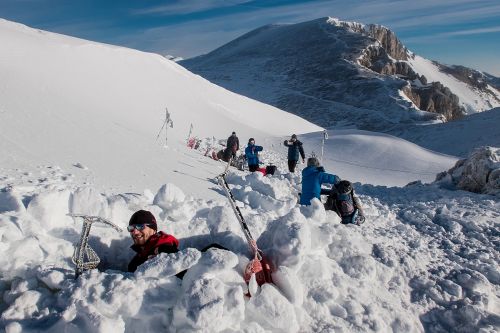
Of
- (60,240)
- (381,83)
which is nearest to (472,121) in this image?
(381,83)

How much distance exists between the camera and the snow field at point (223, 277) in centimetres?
307

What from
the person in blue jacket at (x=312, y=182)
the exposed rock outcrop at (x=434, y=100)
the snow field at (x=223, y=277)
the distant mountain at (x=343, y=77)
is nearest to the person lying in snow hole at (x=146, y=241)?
the snow field at (x=223, y=277)

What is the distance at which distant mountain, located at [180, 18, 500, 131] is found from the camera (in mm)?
65375

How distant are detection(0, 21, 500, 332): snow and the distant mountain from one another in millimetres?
48788

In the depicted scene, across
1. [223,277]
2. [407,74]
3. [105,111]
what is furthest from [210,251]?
[407,74]

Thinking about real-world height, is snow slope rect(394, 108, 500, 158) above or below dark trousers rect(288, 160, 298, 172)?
above

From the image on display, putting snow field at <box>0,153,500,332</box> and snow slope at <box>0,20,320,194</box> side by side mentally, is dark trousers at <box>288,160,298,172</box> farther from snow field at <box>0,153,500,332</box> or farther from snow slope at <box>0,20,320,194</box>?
snow field at <box>0,153,500,332</box>

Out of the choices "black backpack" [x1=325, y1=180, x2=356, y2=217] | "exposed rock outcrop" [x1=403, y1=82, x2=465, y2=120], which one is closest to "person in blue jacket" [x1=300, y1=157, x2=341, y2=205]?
"black backpack" [x1=325, y1=180, x2=356, y2=217]

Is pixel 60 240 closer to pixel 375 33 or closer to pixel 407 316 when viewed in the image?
pixel 407 316

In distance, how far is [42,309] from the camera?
308cm

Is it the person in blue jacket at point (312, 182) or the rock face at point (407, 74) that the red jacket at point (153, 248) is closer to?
the person in blue jacket at point (312, 182)

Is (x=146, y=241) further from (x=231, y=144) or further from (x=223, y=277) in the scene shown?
(x=231, y=144)

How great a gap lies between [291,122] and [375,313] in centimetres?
3265

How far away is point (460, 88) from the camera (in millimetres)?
95375
